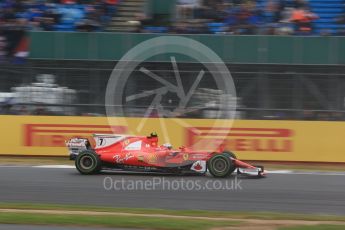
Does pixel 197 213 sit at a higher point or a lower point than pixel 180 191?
higher

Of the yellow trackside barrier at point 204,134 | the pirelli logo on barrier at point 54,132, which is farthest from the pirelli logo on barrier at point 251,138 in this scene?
the pirelli logo on barrier at point 54,132

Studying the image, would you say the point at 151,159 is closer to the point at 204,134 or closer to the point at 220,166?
the point at 220,166

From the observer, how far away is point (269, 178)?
11.6m

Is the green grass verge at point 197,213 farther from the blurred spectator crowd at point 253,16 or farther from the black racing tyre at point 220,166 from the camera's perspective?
the blurred spectator crowd at point 253,16

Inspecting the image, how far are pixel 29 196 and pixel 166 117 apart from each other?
6.04 meters

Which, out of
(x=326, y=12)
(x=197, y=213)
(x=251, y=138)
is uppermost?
(x=326, y=12)

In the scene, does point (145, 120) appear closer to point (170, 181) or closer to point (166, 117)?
point (166, 117)

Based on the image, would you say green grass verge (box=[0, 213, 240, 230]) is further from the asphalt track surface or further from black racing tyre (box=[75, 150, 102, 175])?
black racing tyre (box=[75, 150, 102, 175])

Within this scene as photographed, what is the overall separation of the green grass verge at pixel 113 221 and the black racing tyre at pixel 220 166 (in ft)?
12.9

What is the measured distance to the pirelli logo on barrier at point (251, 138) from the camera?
14492 mm

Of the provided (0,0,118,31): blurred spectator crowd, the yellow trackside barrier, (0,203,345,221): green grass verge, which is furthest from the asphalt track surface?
(0,0,118,31): blurred spectator crowd

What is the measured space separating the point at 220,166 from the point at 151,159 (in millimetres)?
1243

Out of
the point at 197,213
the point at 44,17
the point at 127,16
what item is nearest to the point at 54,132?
the point at 44,17

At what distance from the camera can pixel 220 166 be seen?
11250 millimetres
